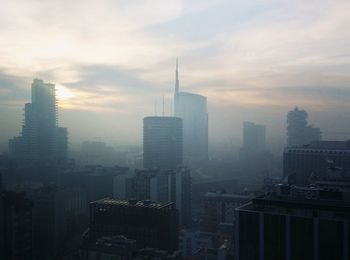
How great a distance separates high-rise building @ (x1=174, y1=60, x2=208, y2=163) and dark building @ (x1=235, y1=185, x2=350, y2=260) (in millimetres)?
76962

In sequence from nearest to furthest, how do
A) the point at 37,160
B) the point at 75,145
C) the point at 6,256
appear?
the point at 6,256 < the point at 37,160 < the point at 75,145

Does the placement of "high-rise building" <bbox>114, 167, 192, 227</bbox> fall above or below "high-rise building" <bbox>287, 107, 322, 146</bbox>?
below

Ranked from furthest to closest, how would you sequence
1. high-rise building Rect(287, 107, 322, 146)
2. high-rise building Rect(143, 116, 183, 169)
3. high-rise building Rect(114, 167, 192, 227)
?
high-rise building Rect(287, 107, 322, 146) < high-rise building Rect(143, 116, 183, 169) < high-rise building Rect(114, 167, 192, 227)

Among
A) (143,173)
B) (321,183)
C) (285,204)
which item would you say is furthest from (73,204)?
(285,204)

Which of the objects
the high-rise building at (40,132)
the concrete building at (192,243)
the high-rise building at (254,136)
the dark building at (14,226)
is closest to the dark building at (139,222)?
the concrete building at (192,243)

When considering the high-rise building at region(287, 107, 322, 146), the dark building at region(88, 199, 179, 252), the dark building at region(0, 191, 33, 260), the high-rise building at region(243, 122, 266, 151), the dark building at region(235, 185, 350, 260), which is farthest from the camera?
the high-rise building at region(243, 122, 266, 151)

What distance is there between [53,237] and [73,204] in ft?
14.9

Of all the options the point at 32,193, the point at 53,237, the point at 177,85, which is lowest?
the point at 53,237

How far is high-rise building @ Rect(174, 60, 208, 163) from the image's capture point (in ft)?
310

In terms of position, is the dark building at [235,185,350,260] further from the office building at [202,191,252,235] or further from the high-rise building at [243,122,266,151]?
the high-rise building at [243,122,266,151]

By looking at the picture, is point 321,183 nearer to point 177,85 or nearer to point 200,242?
point 200,242

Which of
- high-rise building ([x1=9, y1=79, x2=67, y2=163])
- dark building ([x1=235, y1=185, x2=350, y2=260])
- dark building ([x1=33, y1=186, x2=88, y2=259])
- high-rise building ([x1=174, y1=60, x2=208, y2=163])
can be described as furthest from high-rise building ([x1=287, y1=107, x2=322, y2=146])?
dark building ([x1=235, y1=185, x2=350, y2=260])

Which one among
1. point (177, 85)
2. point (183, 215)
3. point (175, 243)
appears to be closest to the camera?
point (175, 243)

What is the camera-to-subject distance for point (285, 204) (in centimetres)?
1367
